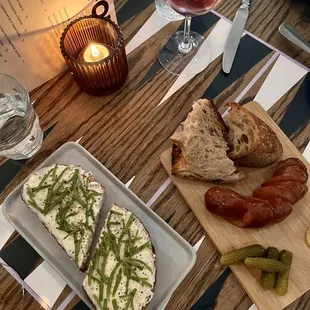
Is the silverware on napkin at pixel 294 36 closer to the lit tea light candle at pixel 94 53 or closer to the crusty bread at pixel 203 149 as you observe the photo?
the crusty bread at pixel 203 149

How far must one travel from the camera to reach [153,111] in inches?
46.3

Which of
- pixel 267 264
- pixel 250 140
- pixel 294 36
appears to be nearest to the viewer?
pixel 267 264

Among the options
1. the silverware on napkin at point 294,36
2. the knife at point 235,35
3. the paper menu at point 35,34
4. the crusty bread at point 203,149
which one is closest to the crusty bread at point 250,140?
the crusty bread at point 203,149

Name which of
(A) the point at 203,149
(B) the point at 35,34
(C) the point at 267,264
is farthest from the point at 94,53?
(C) the point at 267,264

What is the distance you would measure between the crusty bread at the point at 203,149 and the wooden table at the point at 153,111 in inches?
3.3

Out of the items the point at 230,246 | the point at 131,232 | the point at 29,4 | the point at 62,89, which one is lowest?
the point at 230,246

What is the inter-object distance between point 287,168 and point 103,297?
491 mm

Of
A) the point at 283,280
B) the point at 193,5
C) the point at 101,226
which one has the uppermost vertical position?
the point at 193,5

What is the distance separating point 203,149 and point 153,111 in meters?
0.22

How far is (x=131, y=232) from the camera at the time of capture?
96cm

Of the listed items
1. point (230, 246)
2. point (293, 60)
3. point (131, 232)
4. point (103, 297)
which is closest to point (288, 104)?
point (293, 60)

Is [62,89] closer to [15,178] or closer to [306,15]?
[15,178]

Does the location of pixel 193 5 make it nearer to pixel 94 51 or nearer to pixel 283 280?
pixel 94 51

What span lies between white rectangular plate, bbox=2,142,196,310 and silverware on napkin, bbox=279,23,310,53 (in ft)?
2.04
